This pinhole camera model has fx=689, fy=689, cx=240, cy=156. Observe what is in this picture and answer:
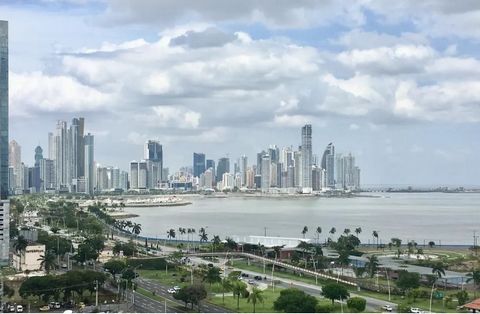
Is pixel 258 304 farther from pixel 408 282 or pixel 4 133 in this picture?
pixel 4 133

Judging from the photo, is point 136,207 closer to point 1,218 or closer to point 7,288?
point 1,218

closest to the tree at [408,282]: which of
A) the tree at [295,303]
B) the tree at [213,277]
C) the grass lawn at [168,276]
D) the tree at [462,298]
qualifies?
the tree at [462,298]

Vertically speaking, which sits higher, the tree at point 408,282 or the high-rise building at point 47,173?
the high-rise building at point 47,173

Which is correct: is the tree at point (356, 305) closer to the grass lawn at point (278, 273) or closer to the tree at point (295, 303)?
the tree at point (295, 303)

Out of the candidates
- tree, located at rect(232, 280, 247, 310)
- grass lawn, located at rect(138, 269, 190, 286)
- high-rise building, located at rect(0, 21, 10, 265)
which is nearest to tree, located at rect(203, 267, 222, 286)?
grass lawn, located at rect(138, 269, 190, 286)

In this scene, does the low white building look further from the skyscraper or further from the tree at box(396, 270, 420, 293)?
the skyscraper

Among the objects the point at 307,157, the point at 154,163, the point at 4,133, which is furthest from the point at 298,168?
the point at 4,133

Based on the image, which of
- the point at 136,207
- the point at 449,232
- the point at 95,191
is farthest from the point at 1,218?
the point at 95,191
